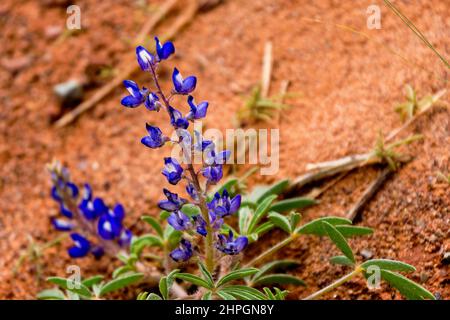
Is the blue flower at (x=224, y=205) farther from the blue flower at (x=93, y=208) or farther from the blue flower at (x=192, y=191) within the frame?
the blue flower at (x=93, y=208)

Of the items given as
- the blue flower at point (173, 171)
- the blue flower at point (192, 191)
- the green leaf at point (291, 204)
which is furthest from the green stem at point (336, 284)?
the blue flower at point (173, 171)

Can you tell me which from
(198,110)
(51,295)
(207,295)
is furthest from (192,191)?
(51,295)

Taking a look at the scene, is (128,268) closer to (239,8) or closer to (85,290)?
(85,290)

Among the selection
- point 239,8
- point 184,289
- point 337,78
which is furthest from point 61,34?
point 184,289

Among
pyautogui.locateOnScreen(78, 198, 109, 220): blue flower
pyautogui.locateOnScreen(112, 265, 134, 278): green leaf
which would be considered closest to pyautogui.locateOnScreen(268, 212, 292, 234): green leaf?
pyautogui.locateOnScreen(112, 265, 134, 278): green leaf

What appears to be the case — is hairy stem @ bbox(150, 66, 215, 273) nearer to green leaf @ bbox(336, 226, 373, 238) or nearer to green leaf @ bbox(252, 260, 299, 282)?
green leaf @ bbox(252, 260, 299, 282)

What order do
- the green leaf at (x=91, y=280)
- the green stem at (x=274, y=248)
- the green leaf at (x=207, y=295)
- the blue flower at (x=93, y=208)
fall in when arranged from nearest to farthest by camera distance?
the green leaf at (x=207, y=295), the green stem at (x=274, y=248), the green leaf at (x=91, y=280), the blue flower at (x=93, y=208)
